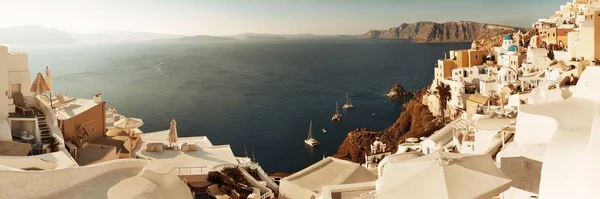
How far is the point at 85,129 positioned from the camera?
13.0m

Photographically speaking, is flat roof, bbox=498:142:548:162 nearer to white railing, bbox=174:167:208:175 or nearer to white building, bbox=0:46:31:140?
white railing, bbox=174:167:208:175

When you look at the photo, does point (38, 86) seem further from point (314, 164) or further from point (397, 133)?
point (397, 133)

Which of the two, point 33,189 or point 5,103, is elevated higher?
point 5,103

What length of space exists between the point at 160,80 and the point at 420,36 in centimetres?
14314

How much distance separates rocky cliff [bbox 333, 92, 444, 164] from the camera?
1122 inches

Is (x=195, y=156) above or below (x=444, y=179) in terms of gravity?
below

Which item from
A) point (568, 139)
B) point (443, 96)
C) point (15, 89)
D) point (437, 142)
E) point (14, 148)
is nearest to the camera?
point (568, 139)

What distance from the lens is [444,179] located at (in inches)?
273

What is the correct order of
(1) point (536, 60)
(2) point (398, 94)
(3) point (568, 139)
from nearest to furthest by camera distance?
(3) point (568, 139) < (1) point (536, 60) < (2) point (398, 94)

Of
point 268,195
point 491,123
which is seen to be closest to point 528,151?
point 491,123

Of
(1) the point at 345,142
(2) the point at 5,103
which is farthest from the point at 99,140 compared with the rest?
(1) the point at 345,142

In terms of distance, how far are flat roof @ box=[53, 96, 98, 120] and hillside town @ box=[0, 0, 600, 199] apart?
0.14 feet

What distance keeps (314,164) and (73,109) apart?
6.03 m

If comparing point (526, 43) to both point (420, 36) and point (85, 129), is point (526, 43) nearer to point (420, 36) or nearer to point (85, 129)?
point (85, 129)
